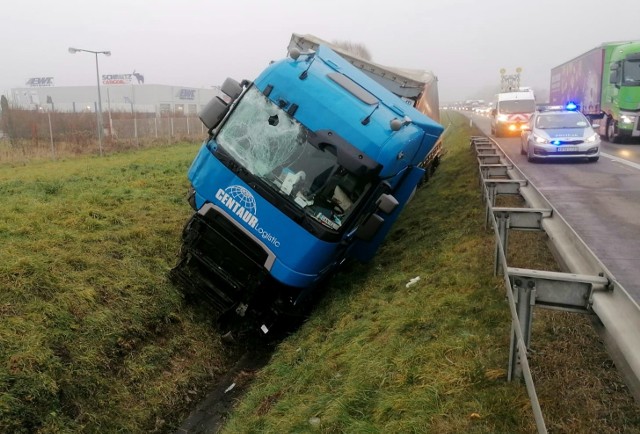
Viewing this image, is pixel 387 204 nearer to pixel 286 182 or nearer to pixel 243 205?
pixel 286 182

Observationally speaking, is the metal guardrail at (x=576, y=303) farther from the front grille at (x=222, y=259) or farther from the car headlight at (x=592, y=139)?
the car headlight at (x=592, y=139)

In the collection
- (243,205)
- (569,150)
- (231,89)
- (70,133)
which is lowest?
(70,133)

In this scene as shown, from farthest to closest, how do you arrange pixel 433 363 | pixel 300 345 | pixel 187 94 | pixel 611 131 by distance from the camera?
1. pixel 187 94
2. pixel 611 131
3. pixel 300 345
4. pixel 433 363

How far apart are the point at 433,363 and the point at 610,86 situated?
2039cm

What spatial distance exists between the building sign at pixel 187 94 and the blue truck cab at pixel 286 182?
229ft

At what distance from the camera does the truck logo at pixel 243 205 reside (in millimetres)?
6156

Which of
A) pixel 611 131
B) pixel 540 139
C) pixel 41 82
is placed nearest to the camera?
pixel 540 139

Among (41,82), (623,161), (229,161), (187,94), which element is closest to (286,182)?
(229,161)

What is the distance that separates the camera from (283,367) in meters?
6.06

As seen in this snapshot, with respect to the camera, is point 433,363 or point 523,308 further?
point 433,363

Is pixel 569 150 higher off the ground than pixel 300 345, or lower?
higher

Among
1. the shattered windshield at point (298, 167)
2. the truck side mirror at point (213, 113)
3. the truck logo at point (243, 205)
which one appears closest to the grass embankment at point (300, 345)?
the shattered windshield at point (298, 167)

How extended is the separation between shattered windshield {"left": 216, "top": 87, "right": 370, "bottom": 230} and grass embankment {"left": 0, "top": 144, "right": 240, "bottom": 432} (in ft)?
8.62

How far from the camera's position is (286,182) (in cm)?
623
